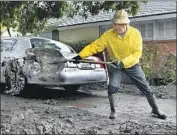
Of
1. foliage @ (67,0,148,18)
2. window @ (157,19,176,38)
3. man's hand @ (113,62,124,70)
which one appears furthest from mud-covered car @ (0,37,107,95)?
window @ (157,19,176,38)

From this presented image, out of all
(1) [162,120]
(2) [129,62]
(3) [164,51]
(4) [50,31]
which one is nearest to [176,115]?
Answer: (1) [162,120]

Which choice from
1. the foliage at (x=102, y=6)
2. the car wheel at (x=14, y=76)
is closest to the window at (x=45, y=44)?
the car wheel at (x=14, y=76)

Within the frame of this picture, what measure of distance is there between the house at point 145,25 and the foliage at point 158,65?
120 cm

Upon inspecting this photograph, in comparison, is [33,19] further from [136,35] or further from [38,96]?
[136,35]

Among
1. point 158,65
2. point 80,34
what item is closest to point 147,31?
point 80,34

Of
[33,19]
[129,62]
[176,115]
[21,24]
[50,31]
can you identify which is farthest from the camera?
[50,31]

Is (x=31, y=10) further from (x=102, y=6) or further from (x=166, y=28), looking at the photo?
(x=166, y=28)

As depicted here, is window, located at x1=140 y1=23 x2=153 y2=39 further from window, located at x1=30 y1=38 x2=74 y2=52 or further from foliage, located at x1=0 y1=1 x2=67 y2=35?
window, located at x1=30 y1=38 x2=74 y2=52

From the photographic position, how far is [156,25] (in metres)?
15.9

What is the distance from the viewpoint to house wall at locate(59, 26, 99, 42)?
55.9 feet

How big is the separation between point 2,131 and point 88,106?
11.2 feet

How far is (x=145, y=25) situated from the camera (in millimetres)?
16203

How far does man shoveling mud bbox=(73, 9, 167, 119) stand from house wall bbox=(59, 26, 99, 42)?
1018cm

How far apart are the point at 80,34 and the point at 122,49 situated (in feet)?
37.7
